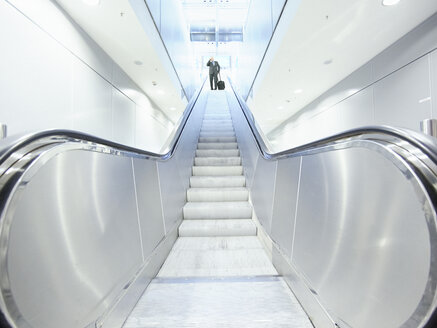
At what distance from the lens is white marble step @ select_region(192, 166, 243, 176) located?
13.2 ft

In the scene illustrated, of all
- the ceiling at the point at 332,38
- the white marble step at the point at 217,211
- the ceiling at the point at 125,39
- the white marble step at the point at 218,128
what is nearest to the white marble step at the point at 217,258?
the white marble step at the point at 217,211

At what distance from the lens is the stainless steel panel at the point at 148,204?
68.6 inches

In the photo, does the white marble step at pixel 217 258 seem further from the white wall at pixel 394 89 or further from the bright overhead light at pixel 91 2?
the bright overhead light at pixel 91 2

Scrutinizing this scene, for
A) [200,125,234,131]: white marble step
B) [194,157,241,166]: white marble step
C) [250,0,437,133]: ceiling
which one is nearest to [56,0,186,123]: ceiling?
[200,125,234,131]: white marble step

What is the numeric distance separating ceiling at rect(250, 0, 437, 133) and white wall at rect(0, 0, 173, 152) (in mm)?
3467

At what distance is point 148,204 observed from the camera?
1.92m

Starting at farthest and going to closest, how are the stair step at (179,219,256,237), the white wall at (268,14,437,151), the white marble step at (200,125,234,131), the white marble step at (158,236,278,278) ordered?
the white marble step at (200,125,234,131) → the white wall at (268,14,437,151) → the stair step at (179,219,256,237) → the white marble step at (158,236,278,278)

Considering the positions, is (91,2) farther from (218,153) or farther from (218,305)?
(218,305)

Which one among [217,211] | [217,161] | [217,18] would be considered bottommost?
[217,211]

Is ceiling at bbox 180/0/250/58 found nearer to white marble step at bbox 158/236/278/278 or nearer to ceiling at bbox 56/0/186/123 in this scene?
ceiling at bbox 56/0/186/123

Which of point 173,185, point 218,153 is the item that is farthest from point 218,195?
point 218,153

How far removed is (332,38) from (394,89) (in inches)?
54.6

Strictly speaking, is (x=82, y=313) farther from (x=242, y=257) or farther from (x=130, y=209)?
(x=242, y=257)

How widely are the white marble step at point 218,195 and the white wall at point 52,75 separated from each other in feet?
6.14
